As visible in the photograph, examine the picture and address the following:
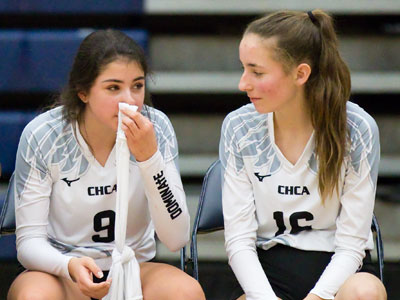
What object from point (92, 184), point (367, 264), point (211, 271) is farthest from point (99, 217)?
point (211, 271)

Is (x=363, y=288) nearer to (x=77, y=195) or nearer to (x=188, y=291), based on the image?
→ (x=188, y=291)

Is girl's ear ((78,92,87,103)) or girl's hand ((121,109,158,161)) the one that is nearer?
girl's hand ((121,109,158,161))

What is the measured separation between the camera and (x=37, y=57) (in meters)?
3.68

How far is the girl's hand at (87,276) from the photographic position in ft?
6.67

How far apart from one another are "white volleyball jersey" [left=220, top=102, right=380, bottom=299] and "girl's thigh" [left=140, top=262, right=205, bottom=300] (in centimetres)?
18

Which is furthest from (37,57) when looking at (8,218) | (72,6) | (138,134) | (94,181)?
(138,134)

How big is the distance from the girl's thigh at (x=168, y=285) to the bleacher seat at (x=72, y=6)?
1.96 metres

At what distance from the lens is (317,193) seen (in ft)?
7.45

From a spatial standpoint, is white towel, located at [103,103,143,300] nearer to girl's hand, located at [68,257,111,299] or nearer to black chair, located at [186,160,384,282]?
girl's hand, located at [68,257,111,299]

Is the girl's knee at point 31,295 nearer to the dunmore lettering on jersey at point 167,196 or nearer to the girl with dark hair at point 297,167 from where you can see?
the dunmore lettering on jersey at point 167,196

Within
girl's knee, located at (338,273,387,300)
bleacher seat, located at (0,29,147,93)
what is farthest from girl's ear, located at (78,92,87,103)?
bleacher seat, located at (0,29,147,93)

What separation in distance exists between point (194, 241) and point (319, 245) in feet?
1.34

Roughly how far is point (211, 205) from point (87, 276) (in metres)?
0.58

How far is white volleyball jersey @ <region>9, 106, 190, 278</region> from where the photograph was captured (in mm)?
2230
